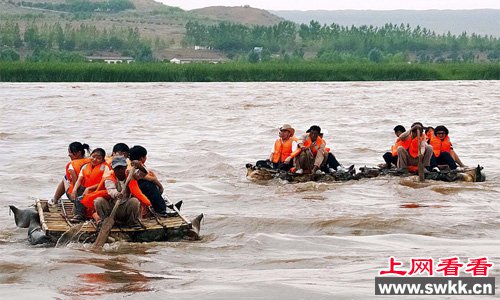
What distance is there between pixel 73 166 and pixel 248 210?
3.15 metres

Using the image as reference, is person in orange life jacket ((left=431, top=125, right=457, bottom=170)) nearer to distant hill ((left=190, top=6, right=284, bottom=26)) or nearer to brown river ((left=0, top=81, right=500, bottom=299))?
brown river ((left=0, top=81, right=500, bottom=299))

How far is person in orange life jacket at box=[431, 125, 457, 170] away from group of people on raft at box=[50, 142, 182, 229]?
5.70m

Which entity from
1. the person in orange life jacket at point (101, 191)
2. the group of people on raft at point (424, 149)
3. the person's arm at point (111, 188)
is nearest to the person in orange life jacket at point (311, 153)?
the group of people on raft at point (424, 149)

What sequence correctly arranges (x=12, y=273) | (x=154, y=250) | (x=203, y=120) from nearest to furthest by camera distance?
1. (x=12, y=273)
2. (x=154, y=250)
3. (x=203, y=120)

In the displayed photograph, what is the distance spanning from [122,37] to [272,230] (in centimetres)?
9103

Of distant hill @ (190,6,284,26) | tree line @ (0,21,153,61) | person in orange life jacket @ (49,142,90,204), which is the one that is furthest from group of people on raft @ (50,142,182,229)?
distant hill @ (190,6,284,26)

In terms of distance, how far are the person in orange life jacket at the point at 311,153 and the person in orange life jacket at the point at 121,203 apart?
544 cm

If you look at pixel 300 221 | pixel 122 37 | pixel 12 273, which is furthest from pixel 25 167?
pixel 122 37

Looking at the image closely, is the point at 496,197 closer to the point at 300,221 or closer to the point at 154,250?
the point at 300,221

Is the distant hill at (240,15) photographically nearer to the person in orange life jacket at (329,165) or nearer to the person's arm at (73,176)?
the person in orange life jacket at (329,165)

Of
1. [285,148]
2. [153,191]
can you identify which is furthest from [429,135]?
[153,191]

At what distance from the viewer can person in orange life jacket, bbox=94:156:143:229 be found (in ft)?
37.5

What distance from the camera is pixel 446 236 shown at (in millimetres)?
12703

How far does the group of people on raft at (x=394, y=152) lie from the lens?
16562 millimetres
